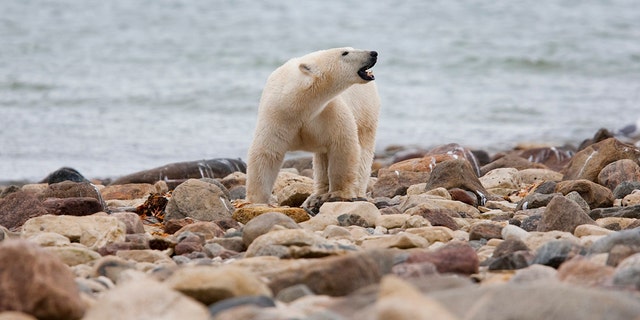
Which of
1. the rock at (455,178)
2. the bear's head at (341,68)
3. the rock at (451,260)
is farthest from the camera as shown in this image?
the rock at (455,178)

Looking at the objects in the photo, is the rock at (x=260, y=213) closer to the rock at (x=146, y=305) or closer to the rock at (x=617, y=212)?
the rock at (x=617, y=212)

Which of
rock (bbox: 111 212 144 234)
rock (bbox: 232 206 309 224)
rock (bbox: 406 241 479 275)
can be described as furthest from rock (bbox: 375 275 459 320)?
rock (bbox: 232 206 309 224)

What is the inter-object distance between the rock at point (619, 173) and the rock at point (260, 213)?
3.00m

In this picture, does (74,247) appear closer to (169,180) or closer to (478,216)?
(478,216)

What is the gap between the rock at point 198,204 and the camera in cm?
721

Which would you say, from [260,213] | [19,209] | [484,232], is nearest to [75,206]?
[19,209]

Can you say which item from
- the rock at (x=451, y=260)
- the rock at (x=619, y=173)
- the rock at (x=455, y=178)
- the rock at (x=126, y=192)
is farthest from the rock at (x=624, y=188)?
the rock at (x=126, y=192)

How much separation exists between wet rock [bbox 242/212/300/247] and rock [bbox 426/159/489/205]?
2.67 metres

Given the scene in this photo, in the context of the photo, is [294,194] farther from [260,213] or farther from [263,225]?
[263,225]

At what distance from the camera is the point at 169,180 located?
10648 mm

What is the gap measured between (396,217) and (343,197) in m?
1.61

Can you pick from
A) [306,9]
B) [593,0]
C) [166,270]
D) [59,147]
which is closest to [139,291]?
[166,270]

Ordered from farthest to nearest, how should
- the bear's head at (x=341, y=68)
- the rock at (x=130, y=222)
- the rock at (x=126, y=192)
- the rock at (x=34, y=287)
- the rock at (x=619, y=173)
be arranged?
the rock at (x=126, y=192) < the rock at (x=619, y=173) < the bear's head at (x=341, y=68) < the rock at (x=130, y=222) < the rock at (x=34, y=287)

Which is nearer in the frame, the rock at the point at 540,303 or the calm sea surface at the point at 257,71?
the rock at the point at 540,303
